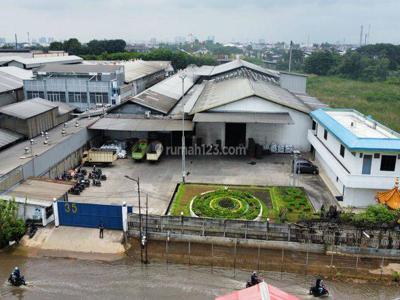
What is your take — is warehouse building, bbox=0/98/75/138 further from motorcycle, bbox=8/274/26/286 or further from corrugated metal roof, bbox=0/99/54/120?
motorcycle, bbox=8/274/26/286

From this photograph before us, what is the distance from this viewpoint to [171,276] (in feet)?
74.7

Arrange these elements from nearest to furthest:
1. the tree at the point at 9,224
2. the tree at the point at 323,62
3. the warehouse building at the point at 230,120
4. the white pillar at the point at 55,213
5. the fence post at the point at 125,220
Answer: the tree at the point at 9,224, the fence post at the point at 125,220, the white pillar at the point at 55,213, the warehouse building at the point at 230,120, the tree at the point at 323,62

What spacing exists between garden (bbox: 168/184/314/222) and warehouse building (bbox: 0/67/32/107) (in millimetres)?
31101

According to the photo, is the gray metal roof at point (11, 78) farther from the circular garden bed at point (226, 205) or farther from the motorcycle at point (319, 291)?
the motorcycle at point (319, 291)

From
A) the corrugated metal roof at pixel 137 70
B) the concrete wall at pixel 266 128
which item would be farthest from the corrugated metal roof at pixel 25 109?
the corrugated metal roof at pixel 137 70

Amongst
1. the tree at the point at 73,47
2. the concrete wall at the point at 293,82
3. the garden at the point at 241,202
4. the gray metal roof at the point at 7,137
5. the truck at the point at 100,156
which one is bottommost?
the garden at the point at 241,202

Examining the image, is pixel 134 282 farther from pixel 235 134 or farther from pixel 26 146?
pixel 235 134

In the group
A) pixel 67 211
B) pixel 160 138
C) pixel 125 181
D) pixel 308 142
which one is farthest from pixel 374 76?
pixel 67 211

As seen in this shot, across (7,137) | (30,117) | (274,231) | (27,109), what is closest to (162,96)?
(27,109)

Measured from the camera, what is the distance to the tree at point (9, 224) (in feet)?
82.2

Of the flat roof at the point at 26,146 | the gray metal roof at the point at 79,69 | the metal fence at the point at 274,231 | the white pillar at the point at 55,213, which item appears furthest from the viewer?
the gray metal roof at the point at 79,69

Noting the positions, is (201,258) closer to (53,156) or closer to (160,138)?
(53,156)

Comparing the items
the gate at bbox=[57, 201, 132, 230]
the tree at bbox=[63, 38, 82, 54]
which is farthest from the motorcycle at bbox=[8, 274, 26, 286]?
the tree at bbox=[63, 38, 82, 54]

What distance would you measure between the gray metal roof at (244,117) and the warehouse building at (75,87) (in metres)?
19.2
